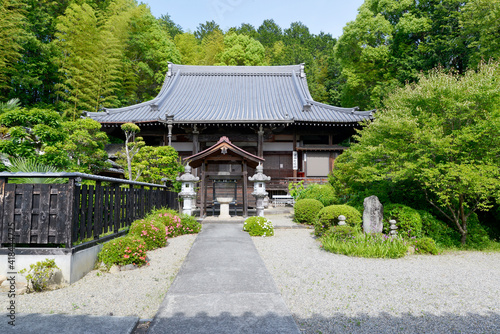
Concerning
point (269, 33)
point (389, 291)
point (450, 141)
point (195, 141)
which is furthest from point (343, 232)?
point (269, 33)

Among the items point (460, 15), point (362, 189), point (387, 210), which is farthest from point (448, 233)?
point (460, 15)

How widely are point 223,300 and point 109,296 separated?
1.60m

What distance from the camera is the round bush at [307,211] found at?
9.48m

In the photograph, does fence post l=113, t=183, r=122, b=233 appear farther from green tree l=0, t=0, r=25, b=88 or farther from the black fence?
green tree l=0, t=0, r=25, b=88

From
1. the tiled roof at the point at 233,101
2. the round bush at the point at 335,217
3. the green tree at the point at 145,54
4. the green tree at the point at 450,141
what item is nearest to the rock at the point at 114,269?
the round bush at the point at 335,217

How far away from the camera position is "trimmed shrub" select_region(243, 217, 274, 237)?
25.7ft

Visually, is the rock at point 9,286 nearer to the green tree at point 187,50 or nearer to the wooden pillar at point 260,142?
the wooden pillar at point 260,142

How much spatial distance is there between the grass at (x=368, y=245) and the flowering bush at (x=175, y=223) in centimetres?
396

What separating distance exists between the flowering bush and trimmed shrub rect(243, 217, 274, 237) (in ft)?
5.23

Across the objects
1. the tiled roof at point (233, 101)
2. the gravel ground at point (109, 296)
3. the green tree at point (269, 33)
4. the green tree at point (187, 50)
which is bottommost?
the gravel ground at point (109, 296)

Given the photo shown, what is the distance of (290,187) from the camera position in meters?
13.4

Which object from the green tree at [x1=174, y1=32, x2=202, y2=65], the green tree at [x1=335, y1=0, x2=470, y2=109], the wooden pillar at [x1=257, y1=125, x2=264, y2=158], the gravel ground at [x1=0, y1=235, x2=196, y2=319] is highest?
the green tree at [x1=174, y1=32, x2=202, y2=65]

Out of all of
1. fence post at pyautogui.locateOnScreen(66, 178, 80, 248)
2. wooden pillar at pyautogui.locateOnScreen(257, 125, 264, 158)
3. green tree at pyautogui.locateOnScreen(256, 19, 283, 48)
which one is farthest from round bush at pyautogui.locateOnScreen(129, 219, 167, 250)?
green tree at pyautogui.locateOnScreen(256, 19, 283, 48)

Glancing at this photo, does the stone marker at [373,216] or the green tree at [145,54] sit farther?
the green tree at [145,54]
